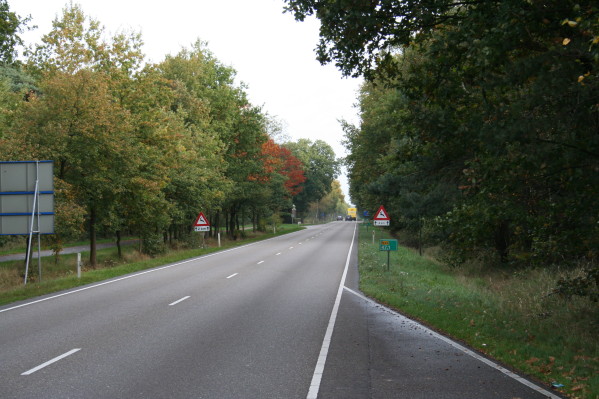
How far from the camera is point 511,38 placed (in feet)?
24.6

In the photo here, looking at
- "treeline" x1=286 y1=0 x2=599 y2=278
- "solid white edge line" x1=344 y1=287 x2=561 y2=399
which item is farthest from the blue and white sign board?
"solid white edge line" x1=344 y1=287 x2=561 y2=399

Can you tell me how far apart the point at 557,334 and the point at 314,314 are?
5007 millimetres

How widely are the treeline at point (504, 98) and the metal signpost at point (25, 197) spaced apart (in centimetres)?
1209

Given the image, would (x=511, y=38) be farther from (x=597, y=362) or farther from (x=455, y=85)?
(x=597, y=362)

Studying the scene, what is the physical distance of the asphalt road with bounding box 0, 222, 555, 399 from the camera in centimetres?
634

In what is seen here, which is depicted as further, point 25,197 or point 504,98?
point 25,197

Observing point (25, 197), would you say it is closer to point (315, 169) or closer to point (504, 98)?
point (504, 98)

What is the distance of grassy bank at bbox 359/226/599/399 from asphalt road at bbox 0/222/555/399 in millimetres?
517

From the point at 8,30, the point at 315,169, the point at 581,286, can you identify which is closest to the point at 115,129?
the point at 8,30

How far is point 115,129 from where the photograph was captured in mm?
25172

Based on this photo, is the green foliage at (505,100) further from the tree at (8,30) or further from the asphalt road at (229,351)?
the tree at (8,30)

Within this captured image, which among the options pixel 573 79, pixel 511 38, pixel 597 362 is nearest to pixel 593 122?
pixel 573 79

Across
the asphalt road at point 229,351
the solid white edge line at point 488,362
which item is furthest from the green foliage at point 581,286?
the asphalt road at point 229,351

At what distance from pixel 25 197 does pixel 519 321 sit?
15975 millimetres
